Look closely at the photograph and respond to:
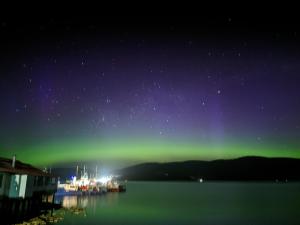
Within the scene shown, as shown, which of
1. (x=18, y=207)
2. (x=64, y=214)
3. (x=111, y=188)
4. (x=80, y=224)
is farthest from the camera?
(x=111, y=188)

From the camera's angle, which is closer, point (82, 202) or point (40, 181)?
point (40, 181)

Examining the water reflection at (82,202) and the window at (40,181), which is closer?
the window at (40,181)

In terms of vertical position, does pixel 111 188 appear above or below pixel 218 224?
above

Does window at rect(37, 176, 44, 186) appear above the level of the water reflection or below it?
above

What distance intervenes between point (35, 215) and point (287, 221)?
45344 millimetres

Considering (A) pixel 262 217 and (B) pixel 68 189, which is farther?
(B) pixel 68 189

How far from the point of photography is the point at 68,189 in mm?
113625

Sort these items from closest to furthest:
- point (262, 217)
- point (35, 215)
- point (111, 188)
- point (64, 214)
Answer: point (35, 215)
point (64, 214)
point (262, 217)
point (111, 188)

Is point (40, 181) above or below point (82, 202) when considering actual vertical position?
above

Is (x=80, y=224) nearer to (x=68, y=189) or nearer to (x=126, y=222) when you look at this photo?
(x=126, y=222)

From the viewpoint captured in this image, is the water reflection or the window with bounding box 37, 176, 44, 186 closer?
the window with bounding box 37, 176, 44, 186

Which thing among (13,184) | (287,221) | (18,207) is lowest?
(287,221)

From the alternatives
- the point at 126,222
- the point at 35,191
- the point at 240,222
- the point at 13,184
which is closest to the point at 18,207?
the point at 13,184

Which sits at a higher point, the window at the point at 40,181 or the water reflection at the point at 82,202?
the window at the point at 40,181
